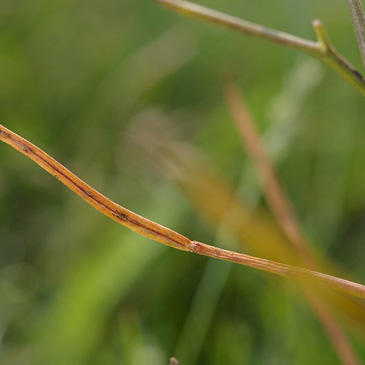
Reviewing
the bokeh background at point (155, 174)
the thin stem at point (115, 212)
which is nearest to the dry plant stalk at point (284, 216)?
the bokeh background at point (155, 174)

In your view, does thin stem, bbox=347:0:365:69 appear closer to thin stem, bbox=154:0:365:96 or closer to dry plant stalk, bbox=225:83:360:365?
thin stem, bbox=154:0:365:96

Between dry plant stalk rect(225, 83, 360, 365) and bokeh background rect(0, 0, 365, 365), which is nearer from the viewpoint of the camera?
dry plant stalk rect(225, 83, 360, 365)

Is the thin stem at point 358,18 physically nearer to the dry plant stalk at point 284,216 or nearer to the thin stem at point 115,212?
the thin stem at point 115,212

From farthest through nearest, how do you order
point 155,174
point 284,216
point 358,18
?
point 155,174
point 284,216
point 358,18

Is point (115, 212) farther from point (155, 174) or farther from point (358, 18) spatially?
point (155, 174)

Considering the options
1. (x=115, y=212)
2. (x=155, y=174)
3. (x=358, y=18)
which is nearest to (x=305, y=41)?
(x=358, y=18)

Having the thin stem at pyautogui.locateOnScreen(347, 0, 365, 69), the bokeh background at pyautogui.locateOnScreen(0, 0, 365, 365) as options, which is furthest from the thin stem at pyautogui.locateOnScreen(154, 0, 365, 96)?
the bokeh background at pyautogui.locateOnScreen(0, 0, 365, 365)
